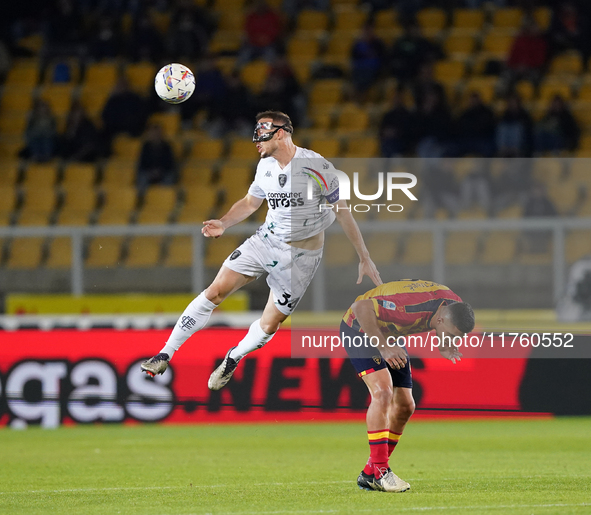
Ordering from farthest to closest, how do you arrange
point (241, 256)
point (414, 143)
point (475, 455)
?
point (414, 143) → point (475, 455) → point (241, 256)

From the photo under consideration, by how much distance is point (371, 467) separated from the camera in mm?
8703

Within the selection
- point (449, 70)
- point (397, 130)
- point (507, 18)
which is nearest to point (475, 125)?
point (397, 130)

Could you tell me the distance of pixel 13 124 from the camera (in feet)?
58.2

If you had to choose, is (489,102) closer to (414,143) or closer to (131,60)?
(414,143)

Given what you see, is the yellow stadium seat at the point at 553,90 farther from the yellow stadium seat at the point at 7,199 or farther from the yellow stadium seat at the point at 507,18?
the yellow stadium seat at the point at 7,199

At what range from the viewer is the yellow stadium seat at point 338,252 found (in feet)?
40.4

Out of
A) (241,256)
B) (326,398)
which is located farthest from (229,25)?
(241,256)

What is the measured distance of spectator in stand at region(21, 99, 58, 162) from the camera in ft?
54.9

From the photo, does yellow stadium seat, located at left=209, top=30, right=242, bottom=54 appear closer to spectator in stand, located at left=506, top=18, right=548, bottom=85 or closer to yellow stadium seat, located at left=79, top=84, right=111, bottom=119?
yellow stadium seat, located at left=79, top=84, right=111, bottom=119

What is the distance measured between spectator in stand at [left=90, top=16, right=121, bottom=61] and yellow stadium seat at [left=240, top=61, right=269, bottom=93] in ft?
7.23

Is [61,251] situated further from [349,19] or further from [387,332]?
[349,19]

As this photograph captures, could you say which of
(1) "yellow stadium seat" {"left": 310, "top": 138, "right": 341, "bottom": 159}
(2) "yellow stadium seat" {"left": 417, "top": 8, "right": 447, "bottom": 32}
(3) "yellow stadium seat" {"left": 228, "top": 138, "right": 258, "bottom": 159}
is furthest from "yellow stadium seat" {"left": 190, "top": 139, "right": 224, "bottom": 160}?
(2) "yellow stadium seat" {"left": 417, "top": 8, "right": 447, "bottom": 32}

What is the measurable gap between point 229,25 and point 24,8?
3.66 metres

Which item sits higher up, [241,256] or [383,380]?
[241,256]
